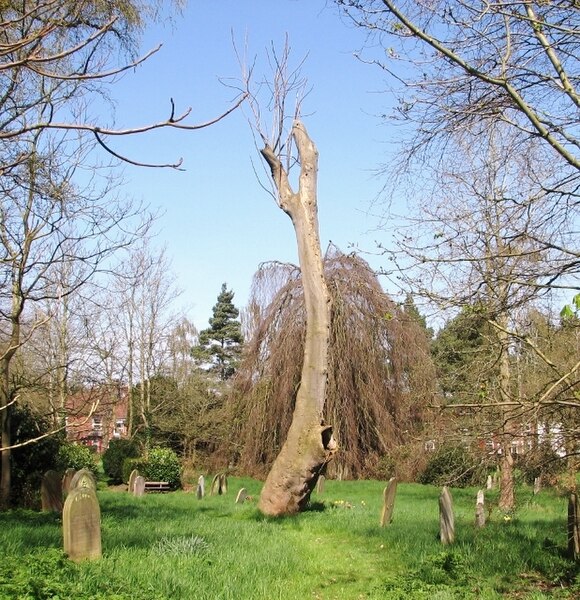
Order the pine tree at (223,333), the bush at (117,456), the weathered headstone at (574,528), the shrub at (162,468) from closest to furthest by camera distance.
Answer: the weathered headstone at (574,528), the shrub at (162,468), the bush at (117,456), the pine tree at (223,333)

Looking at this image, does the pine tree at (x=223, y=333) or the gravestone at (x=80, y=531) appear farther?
the pine tree at (x=223, y=333)

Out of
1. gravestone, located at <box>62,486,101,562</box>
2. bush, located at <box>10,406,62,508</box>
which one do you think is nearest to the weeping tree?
bush, located at <box>10,406,62,508</box>

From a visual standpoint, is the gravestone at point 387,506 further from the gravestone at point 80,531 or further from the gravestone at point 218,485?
the gravestone at point 218,485

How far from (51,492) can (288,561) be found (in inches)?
260

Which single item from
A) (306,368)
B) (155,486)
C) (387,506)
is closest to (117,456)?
(155,486)

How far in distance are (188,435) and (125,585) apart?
81.5 feet

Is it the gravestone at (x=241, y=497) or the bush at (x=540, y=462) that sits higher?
the bush at (x=540, y=462)

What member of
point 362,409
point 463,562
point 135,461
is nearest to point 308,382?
point 463,562

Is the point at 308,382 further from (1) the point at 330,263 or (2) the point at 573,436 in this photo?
(1) the point at 330,263

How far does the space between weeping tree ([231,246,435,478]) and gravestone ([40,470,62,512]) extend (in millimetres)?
11348

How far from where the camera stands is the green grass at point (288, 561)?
17.4 feet

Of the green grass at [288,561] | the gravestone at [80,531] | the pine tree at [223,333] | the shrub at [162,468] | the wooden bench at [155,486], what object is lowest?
the wooden bench at [155,486]

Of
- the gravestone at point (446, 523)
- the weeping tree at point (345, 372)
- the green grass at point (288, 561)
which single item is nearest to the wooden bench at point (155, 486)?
the weeping tree at point (345, 372)

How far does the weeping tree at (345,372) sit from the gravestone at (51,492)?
11348 mm
